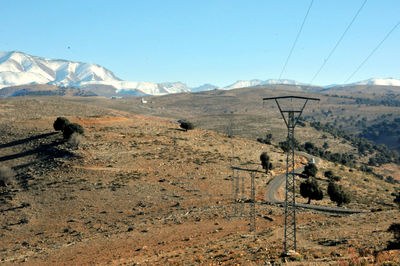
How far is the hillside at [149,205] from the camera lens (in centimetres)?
2894

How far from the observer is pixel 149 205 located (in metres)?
46.0

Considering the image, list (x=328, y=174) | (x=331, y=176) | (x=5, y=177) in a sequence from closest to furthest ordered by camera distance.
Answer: (x=5, y=177) < (x=331, y=176) < (x=328, y=174)

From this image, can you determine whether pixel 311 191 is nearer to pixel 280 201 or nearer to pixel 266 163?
pixel 280 201

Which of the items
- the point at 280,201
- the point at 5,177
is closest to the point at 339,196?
the point at 280,201

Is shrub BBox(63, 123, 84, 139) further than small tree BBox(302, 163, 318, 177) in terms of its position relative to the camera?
No

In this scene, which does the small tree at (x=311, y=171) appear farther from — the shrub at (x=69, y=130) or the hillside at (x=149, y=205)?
the shrub at (x=69, y=130)

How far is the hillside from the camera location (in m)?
28.9

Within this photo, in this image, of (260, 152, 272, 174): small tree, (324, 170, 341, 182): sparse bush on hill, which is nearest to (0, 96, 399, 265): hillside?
(324, 170, 341, 182): sparse bush on hill

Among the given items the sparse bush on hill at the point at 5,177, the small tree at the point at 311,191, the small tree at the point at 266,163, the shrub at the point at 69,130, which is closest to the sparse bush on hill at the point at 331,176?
the small tree at the point at 266,163

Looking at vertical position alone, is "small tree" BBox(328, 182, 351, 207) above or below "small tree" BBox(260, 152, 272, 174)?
below

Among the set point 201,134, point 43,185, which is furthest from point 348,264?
point 201,134

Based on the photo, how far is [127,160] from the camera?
61531mm

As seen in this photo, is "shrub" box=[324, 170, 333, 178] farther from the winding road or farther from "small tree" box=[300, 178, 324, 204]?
"small tree" box=[300, 178, 324, 204]

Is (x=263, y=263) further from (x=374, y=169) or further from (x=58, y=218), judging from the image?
(x=374, y=169)
